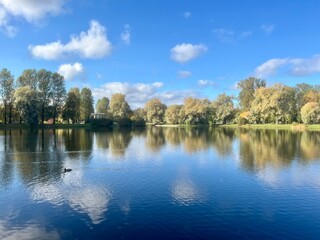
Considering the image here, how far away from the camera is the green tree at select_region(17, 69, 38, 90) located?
92.9 meters

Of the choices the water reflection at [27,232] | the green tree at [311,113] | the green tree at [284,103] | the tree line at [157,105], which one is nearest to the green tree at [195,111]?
the tree line at [157,105]

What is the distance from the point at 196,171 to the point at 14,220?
1597 centimetres

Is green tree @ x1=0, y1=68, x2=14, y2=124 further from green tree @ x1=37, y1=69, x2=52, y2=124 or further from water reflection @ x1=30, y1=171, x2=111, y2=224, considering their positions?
water reflection @ x1=30, y1=171, x2=111, y2=224

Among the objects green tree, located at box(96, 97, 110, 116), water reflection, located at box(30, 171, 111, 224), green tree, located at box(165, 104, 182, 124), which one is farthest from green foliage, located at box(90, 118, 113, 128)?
water reflection, located at box(30, 171, 111, 224)

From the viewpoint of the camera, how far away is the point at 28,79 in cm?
9369

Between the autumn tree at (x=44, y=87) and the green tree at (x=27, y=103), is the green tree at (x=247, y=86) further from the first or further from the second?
the green tree at (x=27, y=103)

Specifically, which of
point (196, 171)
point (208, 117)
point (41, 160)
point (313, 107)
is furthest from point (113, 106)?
point (196, 171)

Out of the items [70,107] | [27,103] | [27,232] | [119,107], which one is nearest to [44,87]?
[70,107]

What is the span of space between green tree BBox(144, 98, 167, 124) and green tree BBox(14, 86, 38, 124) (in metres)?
71.9

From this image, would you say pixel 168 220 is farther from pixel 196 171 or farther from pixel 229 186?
pixel 196 171

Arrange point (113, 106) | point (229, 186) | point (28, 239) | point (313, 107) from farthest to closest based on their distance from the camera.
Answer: point (113, 106)
point (313, 107)
point (229, 186)
point (28, 239)

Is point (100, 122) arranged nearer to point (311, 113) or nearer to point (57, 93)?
point (57, 93)

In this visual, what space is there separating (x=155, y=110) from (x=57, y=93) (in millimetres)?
61045

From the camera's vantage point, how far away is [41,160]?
31.5 meters
